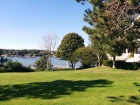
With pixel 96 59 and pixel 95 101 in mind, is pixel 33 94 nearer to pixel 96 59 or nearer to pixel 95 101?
pixel 95 101

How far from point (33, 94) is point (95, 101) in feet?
9.51

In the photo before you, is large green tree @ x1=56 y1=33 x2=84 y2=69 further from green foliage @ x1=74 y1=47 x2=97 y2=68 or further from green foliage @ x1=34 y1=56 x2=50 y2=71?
green foliage @ x1=74 y1=47 x2=97 y2=68

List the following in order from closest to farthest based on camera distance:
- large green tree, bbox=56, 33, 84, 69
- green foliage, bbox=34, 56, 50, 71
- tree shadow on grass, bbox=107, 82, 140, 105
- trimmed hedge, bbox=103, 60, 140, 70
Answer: tree shadow on grass, bbox=107, 82, 140, 105
trimmed hedge, bbox=103, 60, 140, 70
green foliage, bbox=34, 56, 50, 71
large green tree, bbox=56, 33, 84, 69

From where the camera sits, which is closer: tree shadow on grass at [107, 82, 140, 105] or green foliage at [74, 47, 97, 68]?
tree shadow on grass at [107, 82, 140, 105]

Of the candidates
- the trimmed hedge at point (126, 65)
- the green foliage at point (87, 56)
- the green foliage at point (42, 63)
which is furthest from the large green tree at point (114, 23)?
the green foliage at point (42, 63)

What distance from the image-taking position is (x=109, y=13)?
815cm

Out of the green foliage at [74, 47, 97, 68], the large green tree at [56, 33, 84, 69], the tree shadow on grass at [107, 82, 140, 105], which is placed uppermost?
the large green tree at [56, 33, 84, 69]

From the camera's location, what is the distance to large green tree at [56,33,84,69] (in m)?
41.0

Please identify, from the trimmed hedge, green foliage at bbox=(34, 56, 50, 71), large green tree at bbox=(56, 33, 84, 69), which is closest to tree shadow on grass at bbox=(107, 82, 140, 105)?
the trimmed hedge

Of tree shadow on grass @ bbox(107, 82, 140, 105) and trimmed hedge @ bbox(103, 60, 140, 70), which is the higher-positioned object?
trimmed hedge @ bbox(103, 60, 140, 70)

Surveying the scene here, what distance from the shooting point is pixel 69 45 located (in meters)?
41.2

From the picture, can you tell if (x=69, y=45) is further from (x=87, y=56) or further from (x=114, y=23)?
(x=114, y=23)

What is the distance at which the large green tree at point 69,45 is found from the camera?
135ft

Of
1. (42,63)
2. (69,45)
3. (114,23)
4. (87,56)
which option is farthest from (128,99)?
(42,63)
